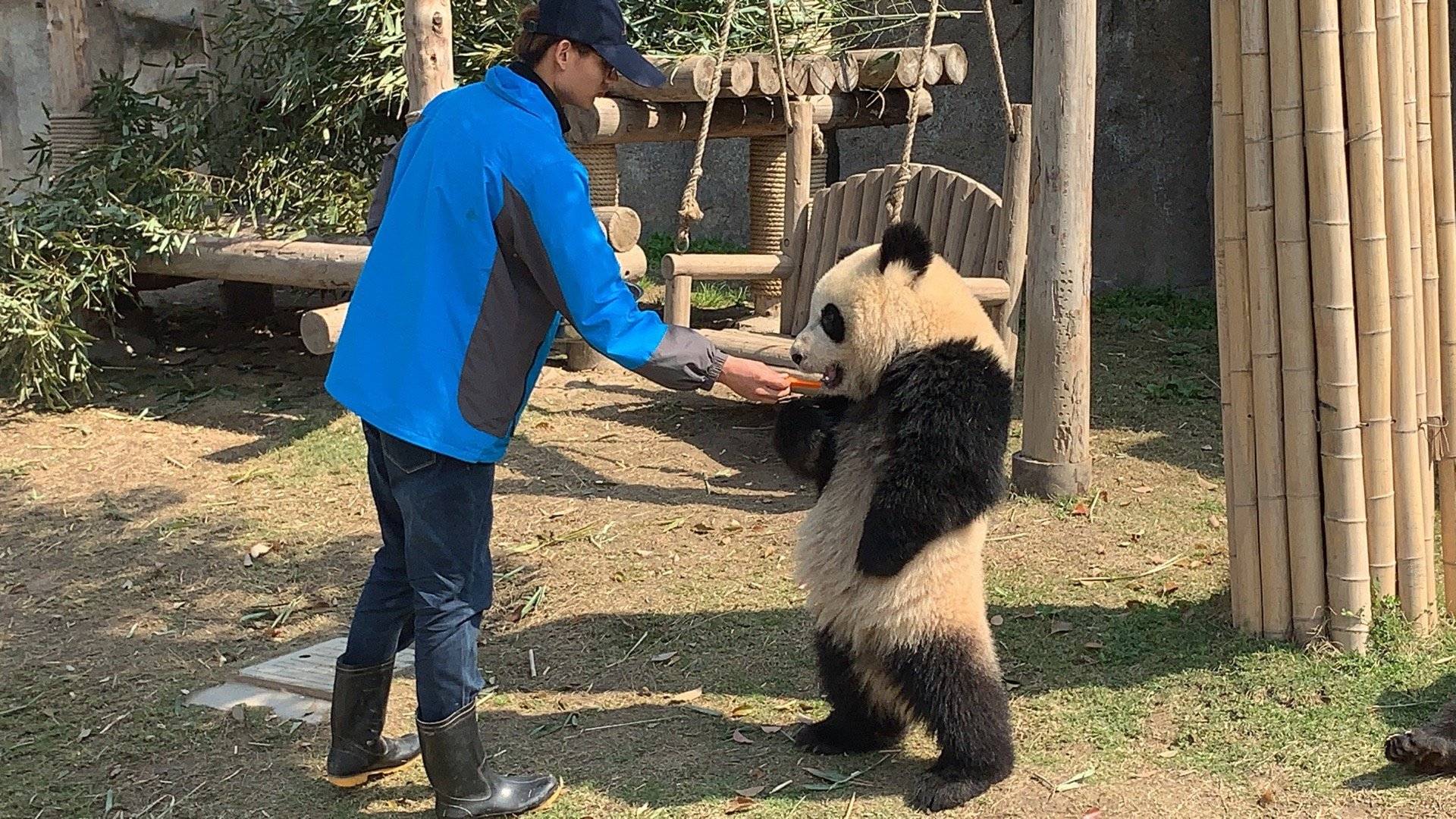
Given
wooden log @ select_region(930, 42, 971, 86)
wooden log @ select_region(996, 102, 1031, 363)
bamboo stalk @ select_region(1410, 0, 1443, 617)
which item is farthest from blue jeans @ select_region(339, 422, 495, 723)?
wooden log @ select_region(930, 42, 971, 86)

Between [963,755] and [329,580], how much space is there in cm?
255

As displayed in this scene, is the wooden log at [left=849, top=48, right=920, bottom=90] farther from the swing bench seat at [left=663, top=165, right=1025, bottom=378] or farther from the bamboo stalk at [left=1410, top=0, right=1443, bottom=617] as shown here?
the bamboo stalk at [left=1410, top=0, right=1443, bottom=617]

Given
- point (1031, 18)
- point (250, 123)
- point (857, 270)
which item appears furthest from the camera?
point (1031, 18)

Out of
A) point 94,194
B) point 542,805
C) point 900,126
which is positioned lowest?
point 542,805

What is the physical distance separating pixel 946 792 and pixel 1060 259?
2442 mm

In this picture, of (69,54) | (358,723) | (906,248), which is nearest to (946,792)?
(906,248)

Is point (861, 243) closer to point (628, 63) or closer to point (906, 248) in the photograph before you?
point (906, 248)

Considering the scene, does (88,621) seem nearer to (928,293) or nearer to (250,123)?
(928,293)

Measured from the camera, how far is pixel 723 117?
273 inches

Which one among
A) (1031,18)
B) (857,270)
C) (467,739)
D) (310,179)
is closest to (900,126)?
(1031,18)

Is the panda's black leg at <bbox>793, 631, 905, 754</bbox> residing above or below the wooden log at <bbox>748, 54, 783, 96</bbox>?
below

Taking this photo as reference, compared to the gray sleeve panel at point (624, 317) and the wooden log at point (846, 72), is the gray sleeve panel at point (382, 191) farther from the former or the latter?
the wooden log at point (846, 72)

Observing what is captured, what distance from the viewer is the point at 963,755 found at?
2.98 meters

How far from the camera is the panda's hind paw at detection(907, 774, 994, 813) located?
9.75ft
